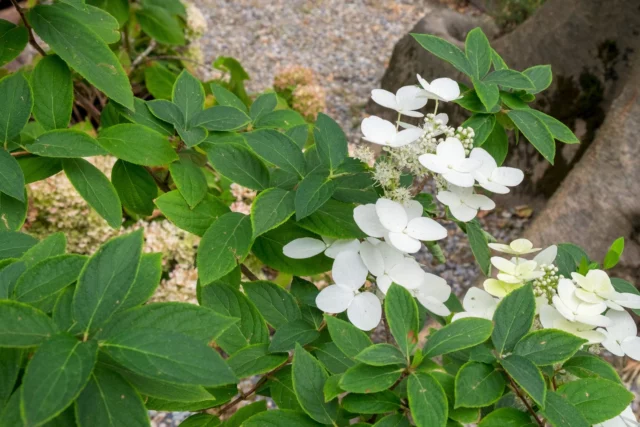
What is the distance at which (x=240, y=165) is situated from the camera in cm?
79

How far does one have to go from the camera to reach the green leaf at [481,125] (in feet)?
2.54

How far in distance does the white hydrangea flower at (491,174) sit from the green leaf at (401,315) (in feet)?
0.65

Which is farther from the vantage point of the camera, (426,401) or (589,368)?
(589,368)

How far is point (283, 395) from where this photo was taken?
0.68m

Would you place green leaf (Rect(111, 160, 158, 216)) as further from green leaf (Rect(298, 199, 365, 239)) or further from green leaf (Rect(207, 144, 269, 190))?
green leaf (Rect(298, 199, 365, 239))

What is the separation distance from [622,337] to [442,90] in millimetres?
379

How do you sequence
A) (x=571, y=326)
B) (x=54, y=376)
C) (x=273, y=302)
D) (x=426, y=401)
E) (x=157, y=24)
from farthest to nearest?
1. (x=157, y=24)
2. (x=273, y=302)
3. (x=571, y=326)
4. (x=426, y=401)
5. (x=54, y=376)

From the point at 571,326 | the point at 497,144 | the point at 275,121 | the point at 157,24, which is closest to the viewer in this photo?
the point at 571,326

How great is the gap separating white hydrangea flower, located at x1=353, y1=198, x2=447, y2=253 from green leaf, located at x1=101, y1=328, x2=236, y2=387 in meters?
0.26

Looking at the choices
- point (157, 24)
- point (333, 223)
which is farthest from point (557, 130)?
point (157, 24)

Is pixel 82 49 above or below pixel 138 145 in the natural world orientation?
above

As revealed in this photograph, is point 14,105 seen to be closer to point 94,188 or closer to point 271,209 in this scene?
point 94,188

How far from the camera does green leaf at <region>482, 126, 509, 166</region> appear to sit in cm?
86

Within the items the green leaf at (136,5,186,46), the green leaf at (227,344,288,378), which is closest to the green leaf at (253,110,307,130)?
the green leaf at (227,344,288,378)
